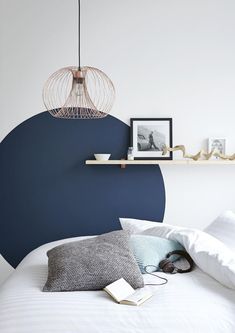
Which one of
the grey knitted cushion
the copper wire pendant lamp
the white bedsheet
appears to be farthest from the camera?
the copper wire pendant lamp

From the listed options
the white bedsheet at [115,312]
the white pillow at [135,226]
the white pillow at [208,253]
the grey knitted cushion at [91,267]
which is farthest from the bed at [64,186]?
the white bedsheet at [115,312]

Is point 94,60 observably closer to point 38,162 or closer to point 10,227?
point 38,162

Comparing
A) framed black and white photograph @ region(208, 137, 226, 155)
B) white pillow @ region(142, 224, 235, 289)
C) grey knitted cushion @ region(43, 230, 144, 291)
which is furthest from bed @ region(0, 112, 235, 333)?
grey knitted cushion @ region(43, 230, 144, 291)

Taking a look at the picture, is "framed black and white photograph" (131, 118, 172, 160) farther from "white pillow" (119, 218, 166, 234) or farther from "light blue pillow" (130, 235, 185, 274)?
"light blue pillow" (130, 235, 185, 274)

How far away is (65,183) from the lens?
3971 millimetres

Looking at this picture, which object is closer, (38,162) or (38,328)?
(38,328)

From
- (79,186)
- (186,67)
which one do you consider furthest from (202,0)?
(79,186)

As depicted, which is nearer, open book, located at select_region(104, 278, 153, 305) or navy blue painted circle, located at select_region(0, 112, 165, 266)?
open book, located at select_region(104, 278, 153, 305)

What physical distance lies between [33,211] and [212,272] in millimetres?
2092

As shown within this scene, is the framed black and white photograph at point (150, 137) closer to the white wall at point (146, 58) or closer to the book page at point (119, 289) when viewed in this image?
the white wall at point (146, 58)

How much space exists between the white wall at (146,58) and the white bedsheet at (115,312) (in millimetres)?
1966

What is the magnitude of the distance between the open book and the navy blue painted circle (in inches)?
71.9

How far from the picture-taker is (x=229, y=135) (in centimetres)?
397

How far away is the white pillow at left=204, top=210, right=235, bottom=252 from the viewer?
108 inches
